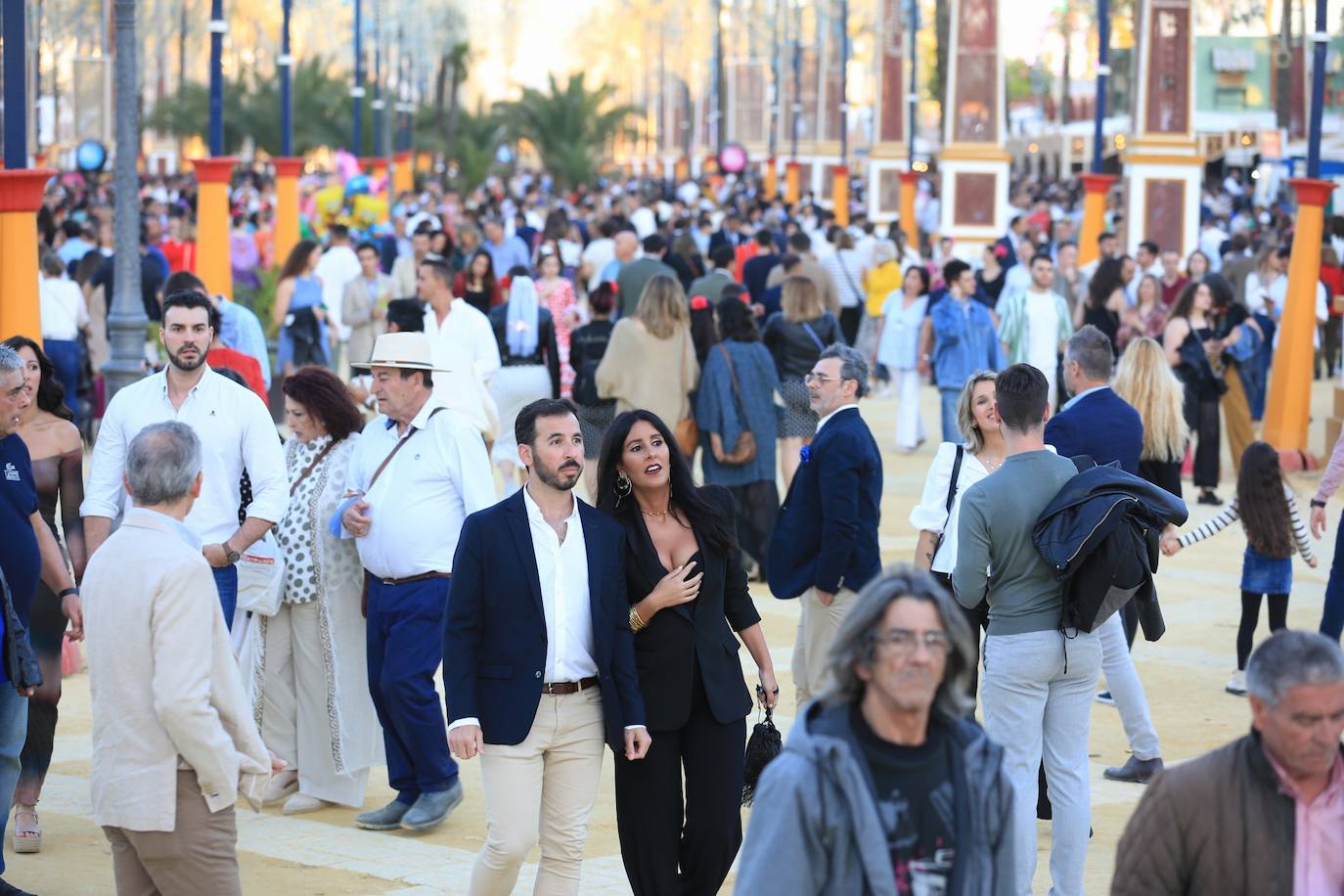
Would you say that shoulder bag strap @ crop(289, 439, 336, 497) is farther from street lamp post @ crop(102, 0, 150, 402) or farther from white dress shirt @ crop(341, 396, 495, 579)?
street lamp post @ crop(102, 0, 150, 402)

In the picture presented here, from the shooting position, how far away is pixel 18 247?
1055 centimetres

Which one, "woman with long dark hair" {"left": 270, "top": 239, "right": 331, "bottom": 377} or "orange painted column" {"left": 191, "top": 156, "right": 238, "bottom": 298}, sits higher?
"orange painted column" {"left": 191, "top": 156, "right": 238, "bottom": 298}

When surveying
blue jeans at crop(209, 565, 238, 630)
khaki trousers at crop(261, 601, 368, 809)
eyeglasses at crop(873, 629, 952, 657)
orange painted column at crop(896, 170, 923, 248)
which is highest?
orange painted column at crop(896, 170, 923, 248)

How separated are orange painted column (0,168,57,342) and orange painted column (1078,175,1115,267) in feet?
60.2

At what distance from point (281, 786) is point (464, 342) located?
13.0 feet

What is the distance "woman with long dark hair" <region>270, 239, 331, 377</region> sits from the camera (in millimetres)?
17000

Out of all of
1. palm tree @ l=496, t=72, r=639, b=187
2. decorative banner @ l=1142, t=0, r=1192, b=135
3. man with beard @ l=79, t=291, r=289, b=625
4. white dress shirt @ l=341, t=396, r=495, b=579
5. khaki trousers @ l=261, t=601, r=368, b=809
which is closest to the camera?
man with beard @ l=79, t=291, r=289, b=625

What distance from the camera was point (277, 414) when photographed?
1823 cm

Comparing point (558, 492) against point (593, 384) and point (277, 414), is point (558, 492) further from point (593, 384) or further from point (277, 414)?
point (277, 414)

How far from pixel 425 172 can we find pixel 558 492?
5689 cm

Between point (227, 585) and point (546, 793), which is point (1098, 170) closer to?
point (227, 585)

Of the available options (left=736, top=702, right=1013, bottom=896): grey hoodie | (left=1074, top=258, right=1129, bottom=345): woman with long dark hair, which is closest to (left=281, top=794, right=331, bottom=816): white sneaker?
(left=736, top=702, right=1013, bottom=896): grey hoodie

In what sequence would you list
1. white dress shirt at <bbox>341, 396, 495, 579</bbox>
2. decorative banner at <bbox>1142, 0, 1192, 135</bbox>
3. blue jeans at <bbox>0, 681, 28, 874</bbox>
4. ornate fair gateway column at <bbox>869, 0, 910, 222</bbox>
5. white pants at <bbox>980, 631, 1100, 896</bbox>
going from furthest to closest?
1. ornate fair gateway column at <bbox>869, 0, 910, 222</bbox>
2. decorative banner at <bbox>1142, 0, 1192, 135</bbox>
3. white dress shirt at <bbox>341, 396, 495, 579</bbox>
4. blue jeans at <bbox>0, 681, 28, 874</bbox>
5. white pants at <bbox>980, 631, 1100, 896</bbox>

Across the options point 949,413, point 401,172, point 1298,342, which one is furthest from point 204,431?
point 401,172
